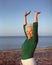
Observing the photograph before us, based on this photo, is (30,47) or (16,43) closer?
(30,47)

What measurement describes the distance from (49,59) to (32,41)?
3.48m

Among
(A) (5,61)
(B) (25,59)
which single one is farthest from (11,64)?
(B) (25,59)

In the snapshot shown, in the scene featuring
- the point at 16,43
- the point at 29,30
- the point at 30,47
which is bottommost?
the point at 16,43

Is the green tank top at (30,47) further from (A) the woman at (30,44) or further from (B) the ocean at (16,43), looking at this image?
(B) the ocean at (16,43)

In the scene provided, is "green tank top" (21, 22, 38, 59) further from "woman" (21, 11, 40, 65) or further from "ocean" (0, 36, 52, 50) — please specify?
"ocean" (0, 36, 52, 50)

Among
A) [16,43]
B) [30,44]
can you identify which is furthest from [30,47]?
[16,43]

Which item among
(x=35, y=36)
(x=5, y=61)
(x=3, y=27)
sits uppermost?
(x=35, y=36)

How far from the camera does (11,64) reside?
16.0ft

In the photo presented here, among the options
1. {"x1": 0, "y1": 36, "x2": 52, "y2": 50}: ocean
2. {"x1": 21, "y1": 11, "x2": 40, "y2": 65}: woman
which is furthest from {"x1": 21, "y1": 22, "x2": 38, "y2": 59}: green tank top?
{"x1": 0, "y1": 36, "x2": 52, "y2": 50}: ocean

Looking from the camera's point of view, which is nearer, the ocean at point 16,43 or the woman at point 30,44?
the woman at point 30,44

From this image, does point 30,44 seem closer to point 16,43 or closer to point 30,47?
point 30,47

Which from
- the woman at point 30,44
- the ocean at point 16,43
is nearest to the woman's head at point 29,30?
the woman at point 30,44

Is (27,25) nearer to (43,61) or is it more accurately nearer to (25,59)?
(25,59)

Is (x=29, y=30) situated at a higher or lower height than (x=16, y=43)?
Result: higher
